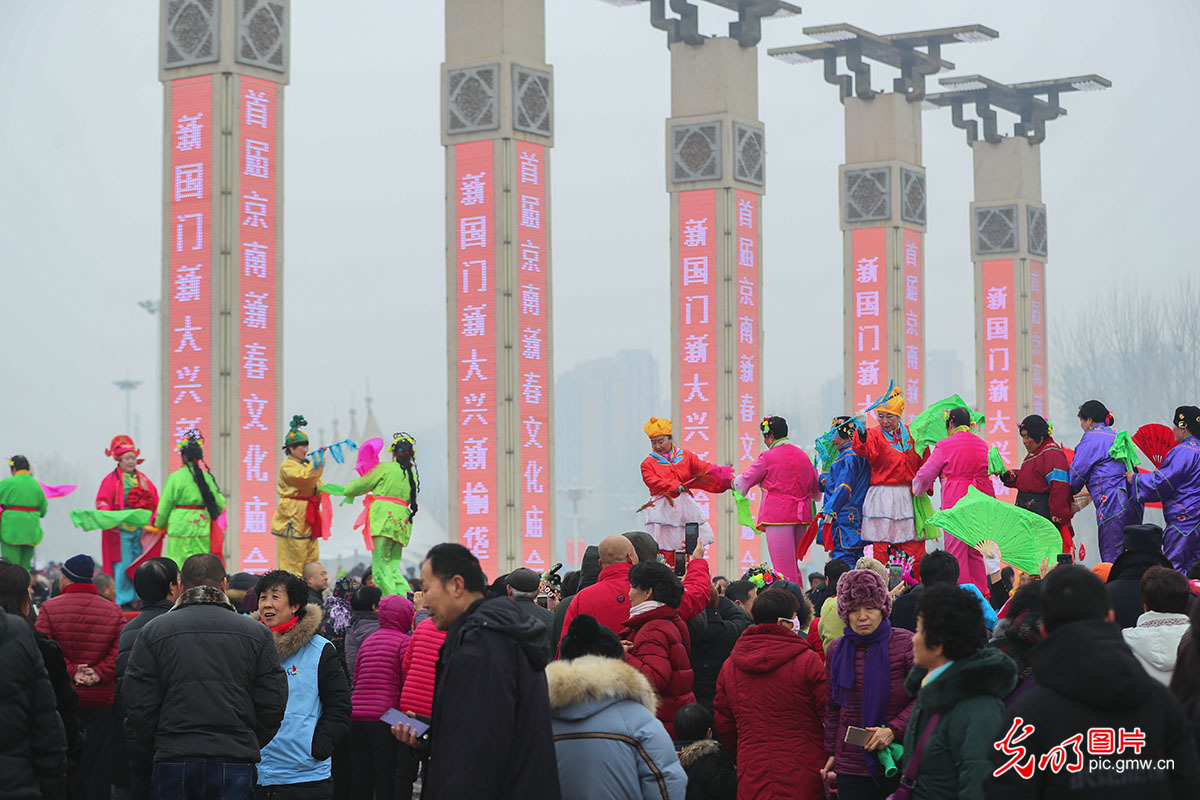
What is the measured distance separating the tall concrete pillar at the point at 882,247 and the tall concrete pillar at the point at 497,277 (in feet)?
22.9

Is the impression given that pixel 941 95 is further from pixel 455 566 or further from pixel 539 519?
pixel 455 566

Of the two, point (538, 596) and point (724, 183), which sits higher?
point (724, 183)

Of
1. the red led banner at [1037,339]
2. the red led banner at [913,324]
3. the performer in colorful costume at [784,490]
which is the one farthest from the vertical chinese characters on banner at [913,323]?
the performer in colorful costume at [784,490]

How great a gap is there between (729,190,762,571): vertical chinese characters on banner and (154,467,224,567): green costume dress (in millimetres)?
7563

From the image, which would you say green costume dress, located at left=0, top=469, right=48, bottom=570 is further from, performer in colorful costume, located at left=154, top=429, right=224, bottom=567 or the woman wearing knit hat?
the woman wearing knit hat

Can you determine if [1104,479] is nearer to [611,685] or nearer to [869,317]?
[611,685]

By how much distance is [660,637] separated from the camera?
538 cm

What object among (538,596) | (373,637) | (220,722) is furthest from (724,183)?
(220,722)

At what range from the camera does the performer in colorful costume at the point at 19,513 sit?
470 inches

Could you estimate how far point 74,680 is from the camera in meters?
5.85

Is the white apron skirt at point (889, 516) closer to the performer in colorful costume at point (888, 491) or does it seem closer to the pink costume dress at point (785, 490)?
the performer in colorful costume at point (888, 491)

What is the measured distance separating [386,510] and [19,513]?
276cm

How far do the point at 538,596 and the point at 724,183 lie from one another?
10.8 meters

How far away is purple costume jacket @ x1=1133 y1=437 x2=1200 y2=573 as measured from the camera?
8.58 meters
